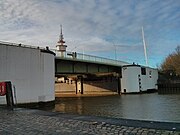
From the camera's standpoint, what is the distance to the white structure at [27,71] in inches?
1180

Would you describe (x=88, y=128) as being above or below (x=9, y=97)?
below

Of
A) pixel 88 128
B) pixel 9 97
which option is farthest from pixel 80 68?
pixel 88 128

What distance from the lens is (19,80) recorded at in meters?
31.2

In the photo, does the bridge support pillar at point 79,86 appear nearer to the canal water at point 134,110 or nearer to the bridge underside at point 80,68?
the bridge underside at point 80,68

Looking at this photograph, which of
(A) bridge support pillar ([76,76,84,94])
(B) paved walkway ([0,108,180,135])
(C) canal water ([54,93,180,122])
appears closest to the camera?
(B) paved walkway ([0,108,180,135])

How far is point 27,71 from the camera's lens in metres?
32.2

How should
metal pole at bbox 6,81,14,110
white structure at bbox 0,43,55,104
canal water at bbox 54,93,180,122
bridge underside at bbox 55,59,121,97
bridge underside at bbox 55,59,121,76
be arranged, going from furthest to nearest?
1. bridge underside at bbox 55,59,121,97
2. bridge underside at bbox 55,59,121,76
3. white structure at bbox 0,43,55,104
4. canal water at bbox 54,93,180,122
5. metal pole at bbox 6,81,14,110

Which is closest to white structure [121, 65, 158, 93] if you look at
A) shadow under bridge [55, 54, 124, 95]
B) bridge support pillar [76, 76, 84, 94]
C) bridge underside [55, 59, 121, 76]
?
shadow under bridge [55, 54, 124, 95]

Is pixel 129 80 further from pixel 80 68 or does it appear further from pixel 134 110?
pixel 134 110

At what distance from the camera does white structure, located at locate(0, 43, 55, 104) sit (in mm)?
29984

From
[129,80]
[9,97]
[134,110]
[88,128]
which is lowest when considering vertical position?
[134,110]

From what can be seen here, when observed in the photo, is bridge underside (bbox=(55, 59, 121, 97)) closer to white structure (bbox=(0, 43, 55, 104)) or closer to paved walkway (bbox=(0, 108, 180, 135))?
white structure (bbox=(0, 43, 55, 104))

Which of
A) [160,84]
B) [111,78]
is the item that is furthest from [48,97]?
[160,84]

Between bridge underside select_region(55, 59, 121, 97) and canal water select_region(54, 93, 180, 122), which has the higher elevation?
bridge underside select_region(55, 59, 121, 97)
